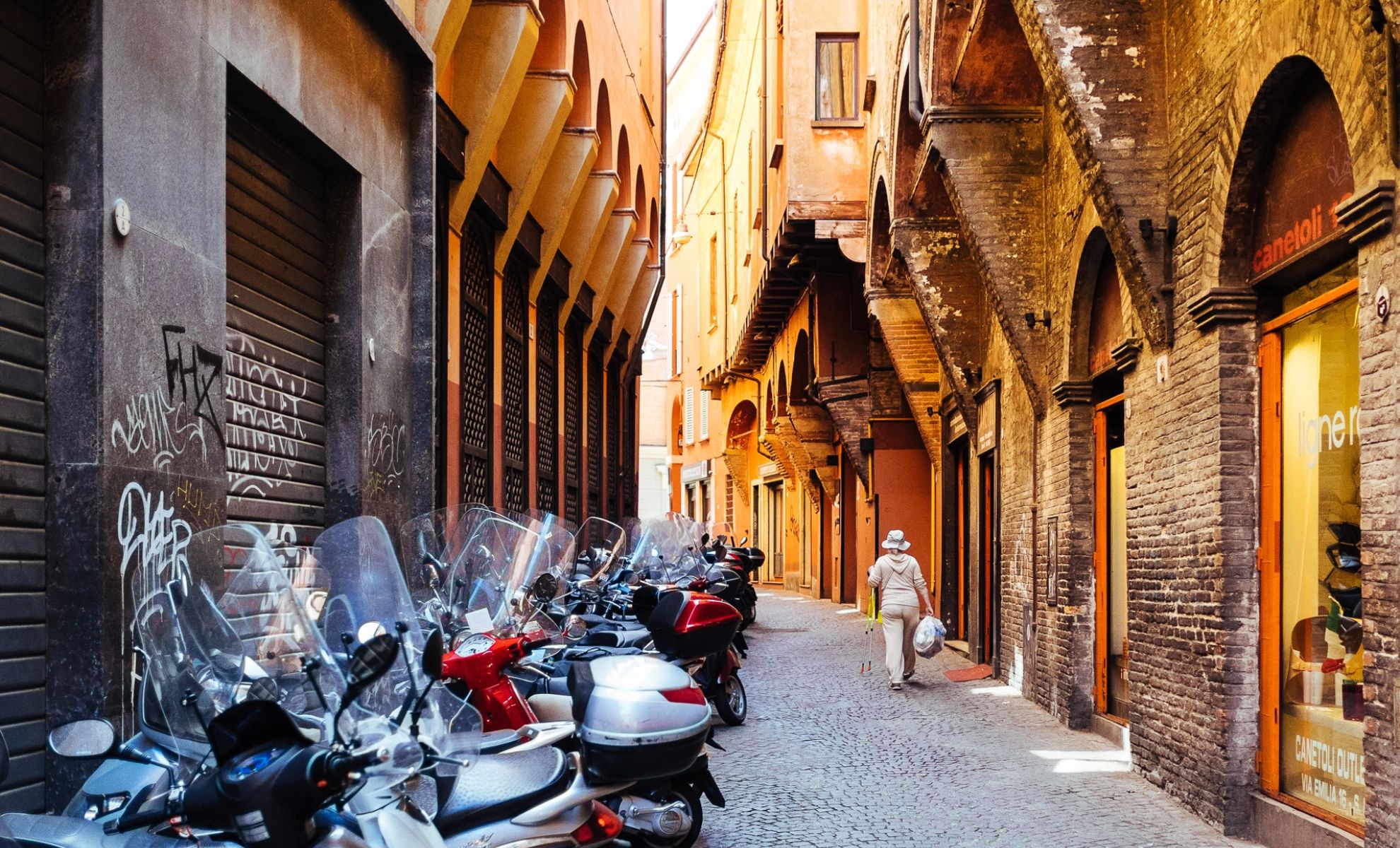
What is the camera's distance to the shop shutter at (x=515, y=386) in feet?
52.3

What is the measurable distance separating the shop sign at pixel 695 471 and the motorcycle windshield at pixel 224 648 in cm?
4738

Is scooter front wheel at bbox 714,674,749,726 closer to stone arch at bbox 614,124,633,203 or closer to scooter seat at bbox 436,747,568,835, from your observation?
scooter seat at bbox 436,747,568,835

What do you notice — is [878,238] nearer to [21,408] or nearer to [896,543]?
[896,543]

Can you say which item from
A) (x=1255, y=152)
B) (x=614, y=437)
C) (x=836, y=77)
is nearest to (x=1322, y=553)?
(x=1255, y=152)

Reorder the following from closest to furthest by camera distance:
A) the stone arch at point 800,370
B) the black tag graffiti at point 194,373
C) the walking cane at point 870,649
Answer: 1. the black tag graffiti at point 194,373
2. the walking cane at point 870,649
3. the stone arch at point 800,370

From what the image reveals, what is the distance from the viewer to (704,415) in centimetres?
5244

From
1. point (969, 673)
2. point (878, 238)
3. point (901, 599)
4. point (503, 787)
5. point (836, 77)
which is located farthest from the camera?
point (836, 77)

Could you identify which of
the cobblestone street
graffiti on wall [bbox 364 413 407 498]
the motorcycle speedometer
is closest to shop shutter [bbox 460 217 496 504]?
graffiti on wall [bbox 364 413 407 498]

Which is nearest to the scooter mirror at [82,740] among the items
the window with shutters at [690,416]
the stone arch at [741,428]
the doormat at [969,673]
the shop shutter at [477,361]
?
the shop shutter at [477,361]

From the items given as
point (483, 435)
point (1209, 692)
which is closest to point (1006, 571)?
point (483, 435)

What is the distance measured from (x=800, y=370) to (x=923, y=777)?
22.1 m

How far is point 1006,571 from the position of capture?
48.3ft

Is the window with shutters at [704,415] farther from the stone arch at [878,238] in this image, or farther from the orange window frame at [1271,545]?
the orange window frame at [1271,545]

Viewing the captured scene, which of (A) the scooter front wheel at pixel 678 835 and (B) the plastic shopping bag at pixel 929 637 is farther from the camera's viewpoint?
(B) the plastic shopping bag at pixel 929 637
